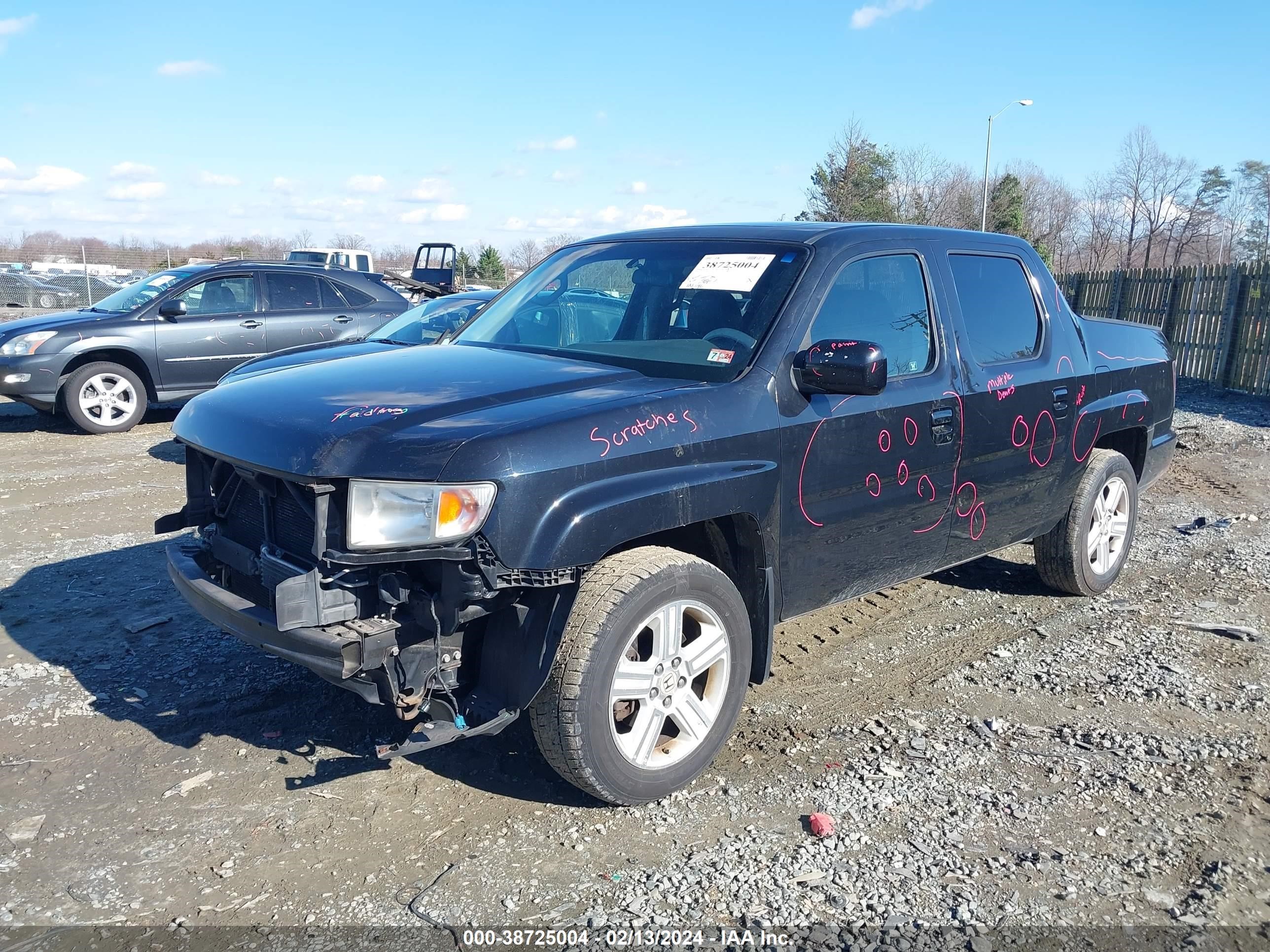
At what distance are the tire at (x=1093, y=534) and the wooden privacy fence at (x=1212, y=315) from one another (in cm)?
1028

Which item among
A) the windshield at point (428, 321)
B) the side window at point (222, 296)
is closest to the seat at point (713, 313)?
the windshield at point (428, 321)

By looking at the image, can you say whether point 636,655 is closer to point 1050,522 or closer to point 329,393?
point 329,393

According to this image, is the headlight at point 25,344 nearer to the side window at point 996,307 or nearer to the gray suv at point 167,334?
the gray suv at point 167,334

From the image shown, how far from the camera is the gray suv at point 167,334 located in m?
10.2

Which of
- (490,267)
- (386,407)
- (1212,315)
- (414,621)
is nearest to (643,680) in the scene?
(414,621)

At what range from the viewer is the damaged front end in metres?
2.86

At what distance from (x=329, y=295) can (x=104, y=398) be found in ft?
8.87

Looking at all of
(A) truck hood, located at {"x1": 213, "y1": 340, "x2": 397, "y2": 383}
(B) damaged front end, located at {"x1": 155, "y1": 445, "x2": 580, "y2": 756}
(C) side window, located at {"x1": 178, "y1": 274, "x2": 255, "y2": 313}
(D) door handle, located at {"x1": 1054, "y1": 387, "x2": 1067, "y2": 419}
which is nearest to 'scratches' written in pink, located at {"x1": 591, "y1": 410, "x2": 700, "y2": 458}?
(B) damaged front end, located at {"x1": 155, "y1": 445, "x2": 580, "y2": 756}

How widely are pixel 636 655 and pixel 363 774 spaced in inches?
43.8

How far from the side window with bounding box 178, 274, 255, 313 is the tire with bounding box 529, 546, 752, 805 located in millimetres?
9381

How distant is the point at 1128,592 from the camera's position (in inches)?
224

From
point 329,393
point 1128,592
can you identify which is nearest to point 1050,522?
point 1128,592

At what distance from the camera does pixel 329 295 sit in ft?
38.7

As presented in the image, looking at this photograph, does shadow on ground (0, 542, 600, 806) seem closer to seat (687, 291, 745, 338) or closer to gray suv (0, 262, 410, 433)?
seat (687, 291, 745, 338)
